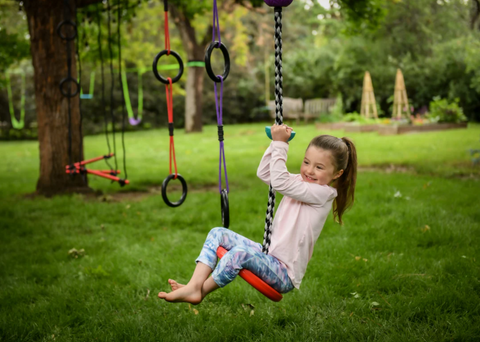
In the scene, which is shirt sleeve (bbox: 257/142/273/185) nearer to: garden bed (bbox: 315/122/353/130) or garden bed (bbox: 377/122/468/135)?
garden bed (bbox: 377/122/468/135)

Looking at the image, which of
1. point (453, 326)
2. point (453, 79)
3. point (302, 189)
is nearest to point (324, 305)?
point (453, 326)

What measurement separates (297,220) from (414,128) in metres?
12.4

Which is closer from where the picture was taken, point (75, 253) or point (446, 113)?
point (75, 253)

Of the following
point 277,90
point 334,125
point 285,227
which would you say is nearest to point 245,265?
point 285,227

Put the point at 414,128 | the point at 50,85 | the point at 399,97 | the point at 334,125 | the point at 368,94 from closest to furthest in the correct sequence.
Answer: the point at 50,85
the point at 414,128
the point at 399,97
the point at 334,125
the point at 368,94

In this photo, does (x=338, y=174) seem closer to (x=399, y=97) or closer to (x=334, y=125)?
(x=334, y=125)

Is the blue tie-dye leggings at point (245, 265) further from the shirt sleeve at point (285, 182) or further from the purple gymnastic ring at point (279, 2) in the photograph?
the purple gymnastic ring at point (279, 2)

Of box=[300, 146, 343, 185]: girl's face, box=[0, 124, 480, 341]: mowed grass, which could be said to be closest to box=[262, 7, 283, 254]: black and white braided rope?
box=[300, 146, 343, 185]: girl's face

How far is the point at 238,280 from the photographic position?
3832 mm

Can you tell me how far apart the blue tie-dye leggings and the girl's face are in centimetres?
52

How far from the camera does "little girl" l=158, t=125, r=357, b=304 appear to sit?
8.36 feet

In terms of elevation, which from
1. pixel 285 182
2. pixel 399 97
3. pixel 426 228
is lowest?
pixel 426 228

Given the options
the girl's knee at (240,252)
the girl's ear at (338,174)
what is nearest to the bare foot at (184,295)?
the girl's knee at (240,252)

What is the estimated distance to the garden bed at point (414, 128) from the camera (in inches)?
538
